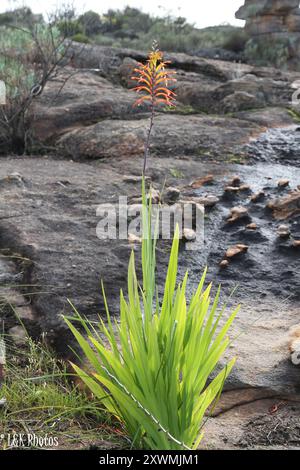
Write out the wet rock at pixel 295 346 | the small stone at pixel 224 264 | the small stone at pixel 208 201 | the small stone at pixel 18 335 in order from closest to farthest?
the wet rock at pixel 295 346
the small stone at pixel 18 335
the small stone at pixel 224 264
the small stone at pixel 208 201

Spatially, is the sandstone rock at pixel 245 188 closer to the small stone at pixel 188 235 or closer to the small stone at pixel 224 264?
the small stone at pixel 188 235

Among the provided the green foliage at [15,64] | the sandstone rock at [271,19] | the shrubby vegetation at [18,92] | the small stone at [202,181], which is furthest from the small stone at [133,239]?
the sandstone rock at [271,19]

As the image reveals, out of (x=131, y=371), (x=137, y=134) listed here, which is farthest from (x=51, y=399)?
(x=137, y=134)

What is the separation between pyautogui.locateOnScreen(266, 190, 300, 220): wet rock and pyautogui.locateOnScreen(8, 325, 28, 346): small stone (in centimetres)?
201

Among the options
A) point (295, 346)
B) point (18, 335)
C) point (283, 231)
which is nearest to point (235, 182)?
point (283, 231)

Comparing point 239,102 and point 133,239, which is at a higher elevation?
point 239,102

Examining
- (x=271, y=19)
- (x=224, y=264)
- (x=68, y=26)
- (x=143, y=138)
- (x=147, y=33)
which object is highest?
(x=271, y=19)

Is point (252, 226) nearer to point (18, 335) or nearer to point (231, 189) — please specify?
point (231, 189)

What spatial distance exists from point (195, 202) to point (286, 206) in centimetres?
63

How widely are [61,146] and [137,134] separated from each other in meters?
0.78

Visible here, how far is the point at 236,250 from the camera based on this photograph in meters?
3.58

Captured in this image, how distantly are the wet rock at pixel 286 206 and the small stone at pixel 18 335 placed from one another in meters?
2.01

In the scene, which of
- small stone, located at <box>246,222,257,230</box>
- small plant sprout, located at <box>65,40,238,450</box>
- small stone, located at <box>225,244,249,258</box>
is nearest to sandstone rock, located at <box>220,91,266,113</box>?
small stone, located at <box>246,222,257,230</box>

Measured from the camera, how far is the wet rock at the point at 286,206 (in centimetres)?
414
